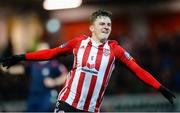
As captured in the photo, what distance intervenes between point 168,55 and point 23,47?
6.81m

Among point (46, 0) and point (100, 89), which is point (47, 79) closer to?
point (100, 89)

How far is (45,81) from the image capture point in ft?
44.6

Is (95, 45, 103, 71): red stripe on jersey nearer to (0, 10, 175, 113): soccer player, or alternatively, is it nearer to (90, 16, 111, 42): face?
(0, 10, 175, 113): soccer player

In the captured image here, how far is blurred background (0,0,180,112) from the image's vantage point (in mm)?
15289

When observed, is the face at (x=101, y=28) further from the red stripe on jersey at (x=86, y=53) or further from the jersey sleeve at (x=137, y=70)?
the jersey sleeve at (x=137, y=70)

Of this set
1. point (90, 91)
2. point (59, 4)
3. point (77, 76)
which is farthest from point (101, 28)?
point (59, 4)

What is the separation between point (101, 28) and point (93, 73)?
1.74ft

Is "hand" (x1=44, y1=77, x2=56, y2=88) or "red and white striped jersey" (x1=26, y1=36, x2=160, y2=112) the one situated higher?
"red and white striped jersey" (x1=26, y1=36, x2=160, y2=112)

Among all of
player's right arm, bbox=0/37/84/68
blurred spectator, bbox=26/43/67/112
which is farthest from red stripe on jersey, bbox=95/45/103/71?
blurred spectator, bbox=26/43/67/112

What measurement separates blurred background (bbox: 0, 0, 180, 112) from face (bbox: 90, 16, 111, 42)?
5368 millimetres

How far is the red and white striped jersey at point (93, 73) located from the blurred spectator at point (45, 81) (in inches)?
199

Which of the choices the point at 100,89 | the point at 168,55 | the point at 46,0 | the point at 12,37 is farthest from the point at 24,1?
the point at 100,89

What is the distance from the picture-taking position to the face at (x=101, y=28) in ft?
27.2

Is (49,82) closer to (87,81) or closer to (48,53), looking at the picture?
(48,53)
